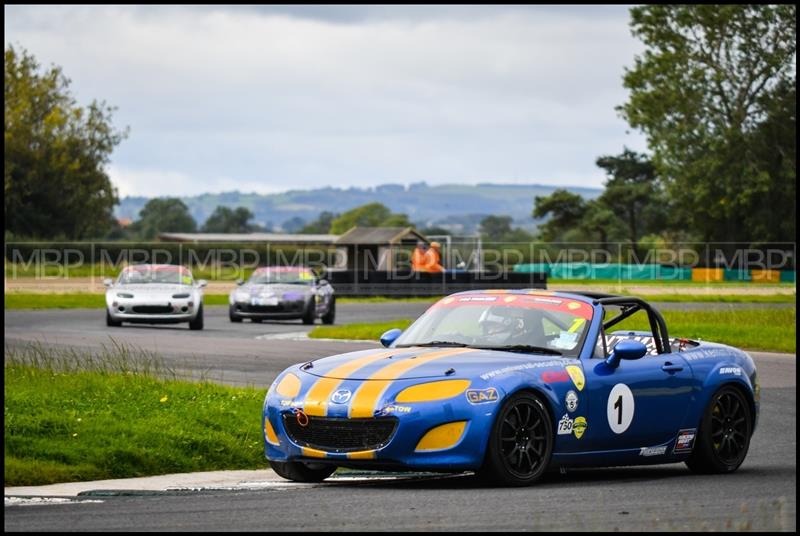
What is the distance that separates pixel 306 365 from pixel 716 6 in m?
66.7

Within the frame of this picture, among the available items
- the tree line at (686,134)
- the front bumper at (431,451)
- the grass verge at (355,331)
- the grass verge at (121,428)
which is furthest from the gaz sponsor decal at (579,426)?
the tree line at (686,134)

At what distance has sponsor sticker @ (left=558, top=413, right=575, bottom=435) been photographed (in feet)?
32.3

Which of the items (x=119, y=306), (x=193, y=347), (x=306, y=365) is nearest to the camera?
(x=306, y=365)

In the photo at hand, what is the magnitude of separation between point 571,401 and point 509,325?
3.02ft

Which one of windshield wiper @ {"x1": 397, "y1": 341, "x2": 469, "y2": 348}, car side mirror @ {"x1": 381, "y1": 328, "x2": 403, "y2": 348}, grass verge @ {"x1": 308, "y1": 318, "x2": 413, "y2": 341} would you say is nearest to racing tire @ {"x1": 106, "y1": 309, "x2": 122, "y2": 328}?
grass verge @ {"x1": 308, "y1": 318, "x2": 413, "y2": 341}

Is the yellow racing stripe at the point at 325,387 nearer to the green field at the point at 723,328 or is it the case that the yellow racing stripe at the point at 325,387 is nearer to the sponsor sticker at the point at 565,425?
the sponsor sticker at the point at 565,425

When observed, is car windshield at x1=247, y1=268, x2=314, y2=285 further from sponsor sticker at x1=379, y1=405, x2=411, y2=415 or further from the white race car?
→ sponsor sticker at x1=379, y1=405, x2=411, y2=415

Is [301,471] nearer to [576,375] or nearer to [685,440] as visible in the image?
[576,375]

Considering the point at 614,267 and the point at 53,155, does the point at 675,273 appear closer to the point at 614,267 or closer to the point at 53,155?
the point at 614,267

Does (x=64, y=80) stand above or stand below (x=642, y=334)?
above

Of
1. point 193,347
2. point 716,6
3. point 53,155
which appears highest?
point 716,6

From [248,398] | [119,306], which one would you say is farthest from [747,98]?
[248,398]

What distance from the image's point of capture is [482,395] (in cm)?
937

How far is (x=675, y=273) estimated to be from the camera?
223ft
